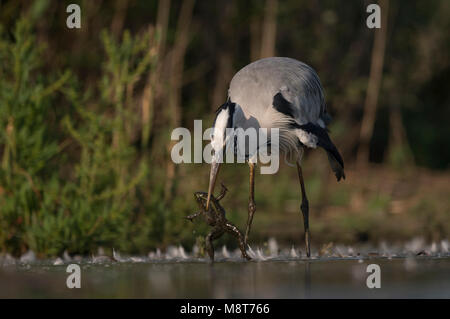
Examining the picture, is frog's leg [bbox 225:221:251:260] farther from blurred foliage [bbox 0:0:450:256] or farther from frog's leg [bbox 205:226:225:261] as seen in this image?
blurred foliage [bbox 0:0:450:256]

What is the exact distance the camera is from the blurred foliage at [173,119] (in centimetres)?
657

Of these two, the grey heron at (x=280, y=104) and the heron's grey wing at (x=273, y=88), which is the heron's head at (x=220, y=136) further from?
the heron's grey wing at (x=273, y=88)

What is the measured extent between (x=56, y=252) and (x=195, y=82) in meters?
5.69

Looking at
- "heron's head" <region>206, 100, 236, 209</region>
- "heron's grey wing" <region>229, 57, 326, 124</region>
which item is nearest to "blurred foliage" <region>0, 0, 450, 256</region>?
"heron's head" <region>206, 100, 236, 209</region>

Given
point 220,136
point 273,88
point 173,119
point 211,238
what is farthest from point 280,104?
point 173,119

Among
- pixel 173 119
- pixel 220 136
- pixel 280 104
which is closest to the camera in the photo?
pixel 220 136

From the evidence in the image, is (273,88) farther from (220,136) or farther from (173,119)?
(173,119)

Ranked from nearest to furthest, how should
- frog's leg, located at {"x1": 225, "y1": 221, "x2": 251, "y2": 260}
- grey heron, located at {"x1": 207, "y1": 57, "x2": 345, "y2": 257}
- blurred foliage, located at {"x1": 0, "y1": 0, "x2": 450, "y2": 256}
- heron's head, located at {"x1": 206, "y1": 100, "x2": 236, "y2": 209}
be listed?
heron's head, located at {"x1": 206, "y1": 100, "x2": 236, "y2": 209} → frog's leg, located at {"x1": 225, "y1": 221, "x2": 251, "y2": 260} → grey heron, located at {"x1": 207, "y1": 57, "x2": 345, "y2": 257} → blurred foliage, located at {"x1": 0, "y1": 0, "x2": 450, "y2": 256}

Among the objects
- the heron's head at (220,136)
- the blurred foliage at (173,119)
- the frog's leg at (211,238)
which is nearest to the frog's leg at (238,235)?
the frog's leg at (211,238)

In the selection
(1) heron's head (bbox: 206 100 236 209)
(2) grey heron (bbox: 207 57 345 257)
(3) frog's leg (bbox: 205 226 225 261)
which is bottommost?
(3) frog's leg (bbox: 205 226 225 261)

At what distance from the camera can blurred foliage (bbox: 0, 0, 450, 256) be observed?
6.57 metres

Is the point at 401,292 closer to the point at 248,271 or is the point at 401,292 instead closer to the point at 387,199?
the point at 248,271

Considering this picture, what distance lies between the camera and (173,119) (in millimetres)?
7402
